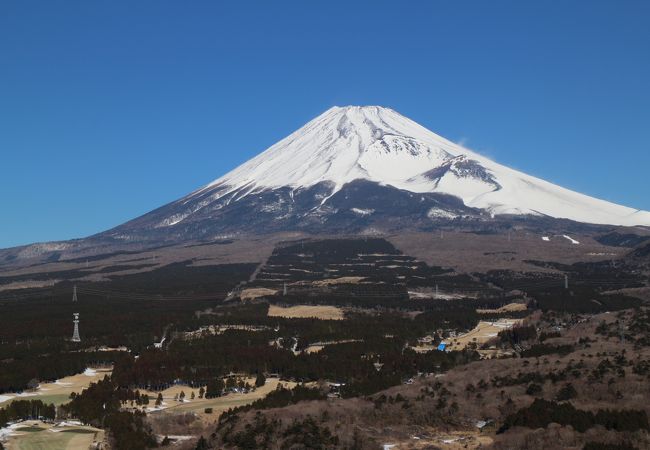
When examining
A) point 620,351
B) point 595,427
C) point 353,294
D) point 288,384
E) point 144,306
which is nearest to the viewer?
point 595,427

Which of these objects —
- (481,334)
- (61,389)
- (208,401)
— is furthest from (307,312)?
(208,401)

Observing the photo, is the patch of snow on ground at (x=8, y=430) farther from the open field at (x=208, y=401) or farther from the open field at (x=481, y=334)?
the open field at (x=481, y=334)

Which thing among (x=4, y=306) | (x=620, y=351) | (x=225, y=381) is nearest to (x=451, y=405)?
(x=620, y=351)

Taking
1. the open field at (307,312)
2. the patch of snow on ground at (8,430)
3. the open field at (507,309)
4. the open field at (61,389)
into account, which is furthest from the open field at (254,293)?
the patch of snow on ground at (8,430)

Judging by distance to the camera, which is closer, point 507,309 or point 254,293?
point 507,309

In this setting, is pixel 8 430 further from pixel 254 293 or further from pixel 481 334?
pixel 254 293

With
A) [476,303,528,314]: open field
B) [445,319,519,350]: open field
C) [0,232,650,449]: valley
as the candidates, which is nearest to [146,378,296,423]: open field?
[0,232,650,449]: valley

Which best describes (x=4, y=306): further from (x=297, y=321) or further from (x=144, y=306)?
(x=297, y=321)
